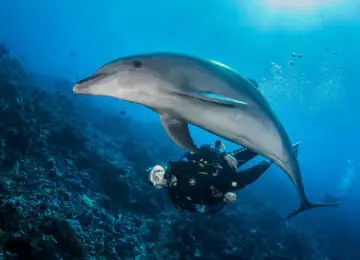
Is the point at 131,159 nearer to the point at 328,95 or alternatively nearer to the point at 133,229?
the point at 133,229

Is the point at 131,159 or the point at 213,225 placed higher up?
the point at 131,159

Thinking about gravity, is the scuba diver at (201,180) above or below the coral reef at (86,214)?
above

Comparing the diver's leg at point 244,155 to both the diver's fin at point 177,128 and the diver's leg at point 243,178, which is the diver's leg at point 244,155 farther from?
the diver's fin at point 177,128

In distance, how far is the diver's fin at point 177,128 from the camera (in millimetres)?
3227

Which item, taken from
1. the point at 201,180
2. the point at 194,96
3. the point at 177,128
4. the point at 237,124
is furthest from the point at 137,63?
the point at 201,180

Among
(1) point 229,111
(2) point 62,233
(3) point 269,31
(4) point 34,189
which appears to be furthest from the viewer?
(3) point 269,31

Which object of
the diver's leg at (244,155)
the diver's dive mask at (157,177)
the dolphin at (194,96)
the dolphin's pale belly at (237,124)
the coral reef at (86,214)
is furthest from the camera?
the diver's leg at (244,155)

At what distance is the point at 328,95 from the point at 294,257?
5995 cm

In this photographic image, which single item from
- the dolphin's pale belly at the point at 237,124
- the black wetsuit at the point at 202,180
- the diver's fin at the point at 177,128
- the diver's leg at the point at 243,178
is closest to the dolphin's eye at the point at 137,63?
the dolphin's pale belly at the point at 237,124

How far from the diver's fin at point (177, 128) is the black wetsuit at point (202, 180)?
1.10 ft

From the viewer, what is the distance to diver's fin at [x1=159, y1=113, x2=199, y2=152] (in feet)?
10.6

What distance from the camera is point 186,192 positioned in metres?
3.36

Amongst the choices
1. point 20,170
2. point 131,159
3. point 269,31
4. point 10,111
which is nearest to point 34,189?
point 20,170

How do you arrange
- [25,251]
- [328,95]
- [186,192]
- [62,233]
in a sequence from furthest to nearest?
1. [328,95]
2. [62,233]
3. [25,251]
4. [186,192]
